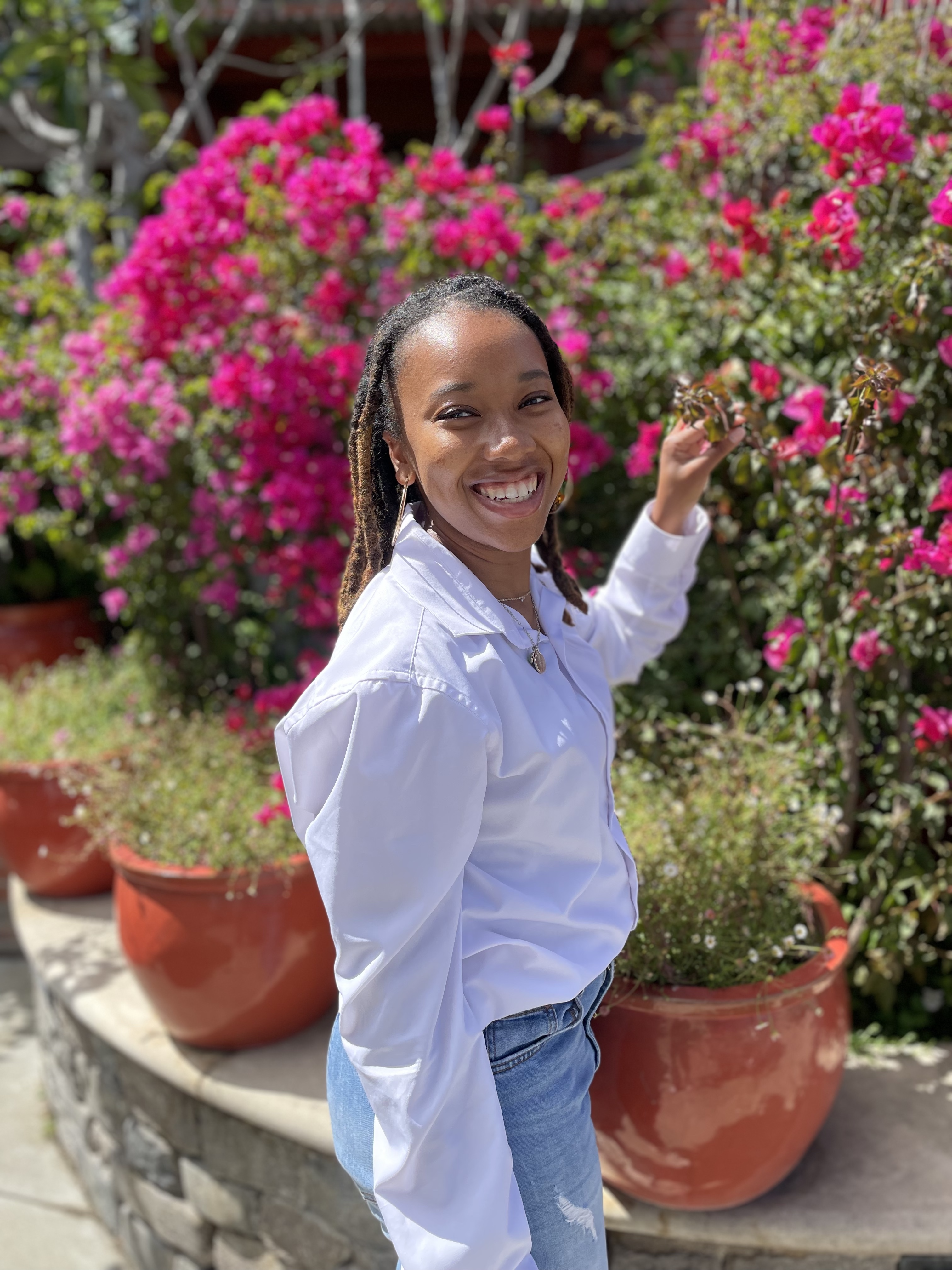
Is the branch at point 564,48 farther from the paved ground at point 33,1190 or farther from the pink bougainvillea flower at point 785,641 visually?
the paved ground at point 33,1190

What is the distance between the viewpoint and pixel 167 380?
129 inches

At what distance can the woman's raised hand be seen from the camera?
1.82 meters

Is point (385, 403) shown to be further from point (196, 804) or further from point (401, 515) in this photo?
point (196, 804)

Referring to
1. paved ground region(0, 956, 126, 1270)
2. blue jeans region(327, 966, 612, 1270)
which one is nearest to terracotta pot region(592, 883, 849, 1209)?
blue jeans region(327, 966, 612, 1270)

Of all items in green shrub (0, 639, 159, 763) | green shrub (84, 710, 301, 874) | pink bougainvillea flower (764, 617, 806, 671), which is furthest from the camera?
green shrub (0, 639, 159, 763)

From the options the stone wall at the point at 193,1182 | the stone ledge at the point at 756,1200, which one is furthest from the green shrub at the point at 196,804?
the stone wall at the point at 193,1182

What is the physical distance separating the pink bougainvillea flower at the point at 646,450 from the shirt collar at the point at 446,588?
114 cm

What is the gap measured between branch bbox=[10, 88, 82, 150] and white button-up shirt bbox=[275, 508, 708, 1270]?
4182 mm

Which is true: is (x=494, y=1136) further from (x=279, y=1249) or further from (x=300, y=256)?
(x=300, y=256)

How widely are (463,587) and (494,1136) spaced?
62 cm

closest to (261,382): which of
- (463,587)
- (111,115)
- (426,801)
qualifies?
(463,587)

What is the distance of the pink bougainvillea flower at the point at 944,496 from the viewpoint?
1954 millimetres

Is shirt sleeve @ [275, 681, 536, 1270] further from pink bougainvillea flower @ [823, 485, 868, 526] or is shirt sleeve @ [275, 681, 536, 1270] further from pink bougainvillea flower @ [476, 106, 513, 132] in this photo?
pink bougainvillea flower @ [476, 106, 513, 132]

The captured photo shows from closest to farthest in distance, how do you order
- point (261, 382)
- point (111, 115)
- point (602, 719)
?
point (602, 719) < point (261, 382) < point (111, 115)
